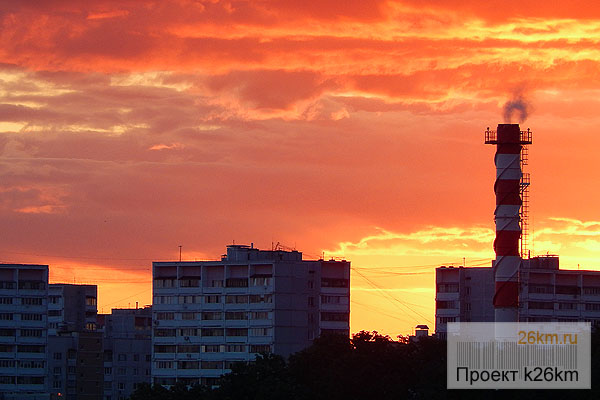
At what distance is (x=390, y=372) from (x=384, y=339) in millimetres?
7965

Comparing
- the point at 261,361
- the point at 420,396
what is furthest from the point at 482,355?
the point at 261,361

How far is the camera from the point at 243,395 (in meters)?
134
